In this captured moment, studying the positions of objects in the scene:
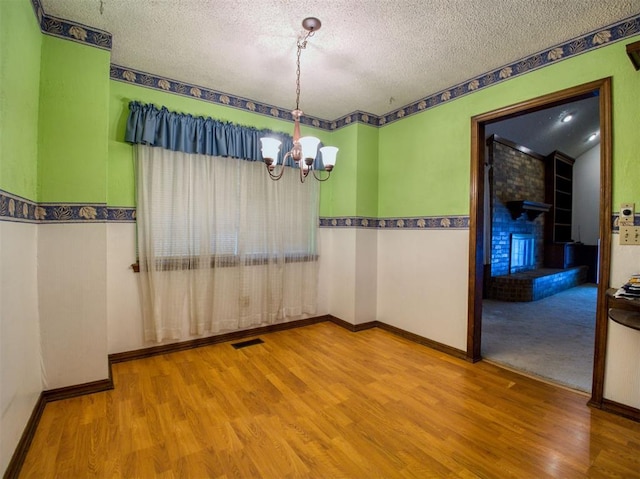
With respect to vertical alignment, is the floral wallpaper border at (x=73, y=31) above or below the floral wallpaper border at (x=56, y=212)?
above

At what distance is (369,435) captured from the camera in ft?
5.68

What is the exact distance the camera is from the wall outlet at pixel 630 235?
6.16ft

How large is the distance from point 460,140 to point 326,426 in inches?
107

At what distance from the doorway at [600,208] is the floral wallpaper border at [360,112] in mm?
282

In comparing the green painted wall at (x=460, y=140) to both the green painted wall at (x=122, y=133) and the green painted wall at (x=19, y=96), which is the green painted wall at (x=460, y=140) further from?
the green painted wall at (x=19, y=96)

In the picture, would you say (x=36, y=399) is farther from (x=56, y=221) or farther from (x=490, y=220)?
(x=490, y=220)

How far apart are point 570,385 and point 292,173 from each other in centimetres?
326

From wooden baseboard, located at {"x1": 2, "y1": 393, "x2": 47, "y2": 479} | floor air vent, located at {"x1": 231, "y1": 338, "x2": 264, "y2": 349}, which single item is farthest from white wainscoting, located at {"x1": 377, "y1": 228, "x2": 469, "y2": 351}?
wooden baseboard, located at {"x1": 2, "y1": 393, "x2": 47, "y2": 479}

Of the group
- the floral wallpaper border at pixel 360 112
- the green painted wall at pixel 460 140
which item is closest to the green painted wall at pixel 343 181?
the floral wallpaper border at pixel 360 112

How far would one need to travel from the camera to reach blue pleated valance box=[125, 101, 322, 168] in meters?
2.60

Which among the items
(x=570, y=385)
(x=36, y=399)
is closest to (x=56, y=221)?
(x=36, y=399)

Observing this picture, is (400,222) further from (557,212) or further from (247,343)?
(557,212)

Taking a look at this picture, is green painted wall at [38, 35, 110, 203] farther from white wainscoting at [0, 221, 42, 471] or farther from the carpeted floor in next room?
the carpeted floor in next room

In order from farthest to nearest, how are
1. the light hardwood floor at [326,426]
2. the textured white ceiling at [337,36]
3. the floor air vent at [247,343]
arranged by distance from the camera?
the floor air vent at [247,343] < the textured white ceiling at [337,36] < the light hardwood floor at [326,426]
